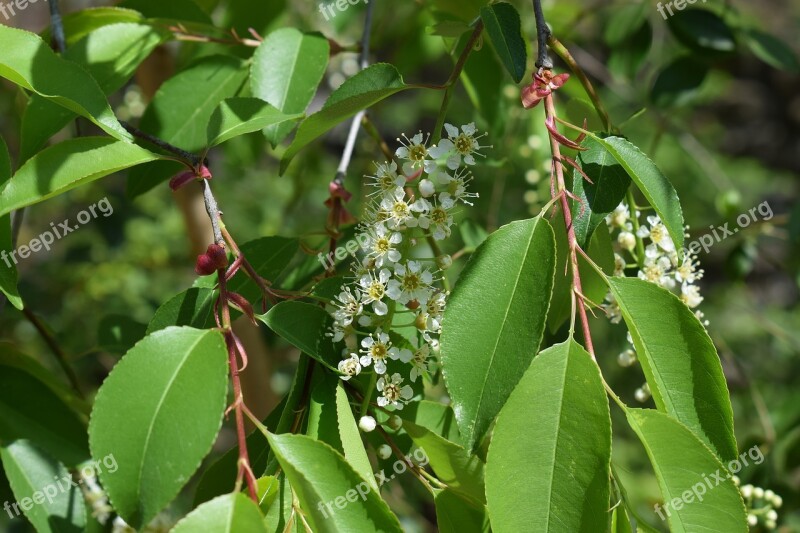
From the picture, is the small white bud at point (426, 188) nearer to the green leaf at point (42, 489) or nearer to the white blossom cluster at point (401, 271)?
the white blossom cluster at point (401, 271)

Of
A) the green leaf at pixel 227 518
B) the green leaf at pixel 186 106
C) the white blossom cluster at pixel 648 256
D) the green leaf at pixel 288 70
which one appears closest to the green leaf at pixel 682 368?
the white blossom cluster at pixel 648 256

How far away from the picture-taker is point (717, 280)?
457 centimetres

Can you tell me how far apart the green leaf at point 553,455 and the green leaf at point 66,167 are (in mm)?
465

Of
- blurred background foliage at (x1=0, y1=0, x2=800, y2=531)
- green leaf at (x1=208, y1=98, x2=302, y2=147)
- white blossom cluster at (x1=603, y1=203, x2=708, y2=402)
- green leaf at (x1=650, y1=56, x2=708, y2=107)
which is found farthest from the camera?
green leaf at (x1=650, y1=56, x2=708, y2=107)

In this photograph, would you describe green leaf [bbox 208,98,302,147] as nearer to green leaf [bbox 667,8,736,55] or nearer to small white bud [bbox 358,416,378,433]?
small white bud [bbox 358,416,378,433]

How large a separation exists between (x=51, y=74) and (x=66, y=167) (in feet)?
0.48

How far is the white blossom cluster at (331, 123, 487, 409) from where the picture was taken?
0.84 meters

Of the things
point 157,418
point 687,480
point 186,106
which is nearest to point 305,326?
point 157,418

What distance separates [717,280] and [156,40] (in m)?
4.02

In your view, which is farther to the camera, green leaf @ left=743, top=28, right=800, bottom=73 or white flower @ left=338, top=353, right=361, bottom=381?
green leaf @ left=743, top=28, right=800, bottom=73

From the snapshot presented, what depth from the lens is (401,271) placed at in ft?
2.75

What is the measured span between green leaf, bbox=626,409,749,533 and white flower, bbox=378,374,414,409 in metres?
0.24

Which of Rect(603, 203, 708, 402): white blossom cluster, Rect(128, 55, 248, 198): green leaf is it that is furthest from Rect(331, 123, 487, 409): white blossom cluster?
Rect(128, 55, 248, 198): green leaf

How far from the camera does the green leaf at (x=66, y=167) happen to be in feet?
2.68
